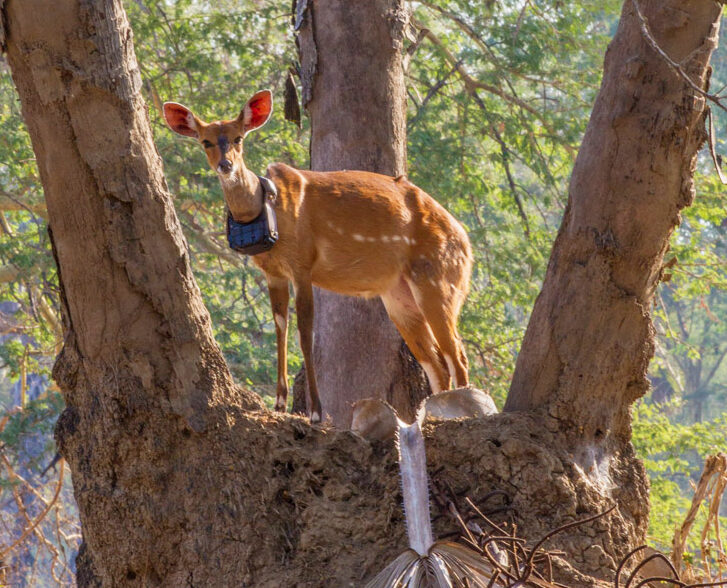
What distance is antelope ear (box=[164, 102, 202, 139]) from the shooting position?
5.10m

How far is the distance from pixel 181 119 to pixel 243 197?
1.81 feet

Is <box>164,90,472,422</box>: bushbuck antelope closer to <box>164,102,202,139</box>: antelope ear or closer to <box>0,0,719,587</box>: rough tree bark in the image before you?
<box>164,102,202,139</box>: antelope ear

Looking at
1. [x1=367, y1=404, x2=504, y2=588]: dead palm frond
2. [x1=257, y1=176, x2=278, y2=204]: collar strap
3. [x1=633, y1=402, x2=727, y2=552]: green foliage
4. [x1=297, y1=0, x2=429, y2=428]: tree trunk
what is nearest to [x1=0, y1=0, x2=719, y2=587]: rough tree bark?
[x1=367, y1=404, x2=504, y2=588]: dead palm frond

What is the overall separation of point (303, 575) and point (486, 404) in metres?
1.39

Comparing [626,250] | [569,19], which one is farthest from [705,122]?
[569,19]

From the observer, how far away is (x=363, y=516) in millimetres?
3730

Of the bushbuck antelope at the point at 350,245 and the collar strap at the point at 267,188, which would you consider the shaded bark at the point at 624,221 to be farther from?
the collar strap at the point at 267,188

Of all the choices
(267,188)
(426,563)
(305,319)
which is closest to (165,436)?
(426,563)

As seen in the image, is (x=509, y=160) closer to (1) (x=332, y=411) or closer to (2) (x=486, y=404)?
(1) (x=332, y=411)

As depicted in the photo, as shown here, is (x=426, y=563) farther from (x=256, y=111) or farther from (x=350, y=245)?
(x=256, y=111)

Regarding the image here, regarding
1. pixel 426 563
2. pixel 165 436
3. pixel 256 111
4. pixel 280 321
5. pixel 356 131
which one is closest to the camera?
pixel 426 563

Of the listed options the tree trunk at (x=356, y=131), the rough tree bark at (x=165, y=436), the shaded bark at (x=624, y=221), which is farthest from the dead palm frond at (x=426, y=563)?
the tree trunk at (x=356, y=131)

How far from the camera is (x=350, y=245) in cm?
557

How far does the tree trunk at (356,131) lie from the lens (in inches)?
249
